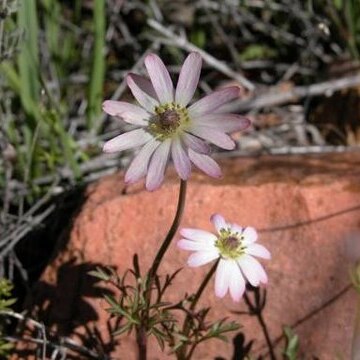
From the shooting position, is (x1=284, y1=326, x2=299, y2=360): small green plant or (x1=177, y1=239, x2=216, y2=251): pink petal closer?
(x1=177, y1=239, x2=216, y2=251): pink petal

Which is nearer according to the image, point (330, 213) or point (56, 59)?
point (330, 213)

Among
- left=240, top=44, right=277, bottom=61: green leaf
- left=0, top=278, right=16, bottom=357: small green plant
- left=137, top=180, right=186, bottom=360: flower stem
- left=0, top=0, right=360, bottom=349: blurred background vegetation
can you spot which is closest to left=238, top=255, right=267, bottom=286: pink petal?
left=137, top=180, right=186, bottom=360: flower stem

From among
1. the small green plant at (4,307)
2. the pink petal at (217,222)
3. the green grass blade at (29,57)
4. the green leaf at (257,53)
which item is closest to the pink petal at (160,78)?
the pink petal at (217,222)

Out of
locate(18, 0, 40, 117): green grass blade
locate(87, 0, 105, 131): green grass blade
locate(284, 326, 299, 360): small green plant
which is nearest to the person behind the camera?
locate(284, 326, 299, 360): small green plant

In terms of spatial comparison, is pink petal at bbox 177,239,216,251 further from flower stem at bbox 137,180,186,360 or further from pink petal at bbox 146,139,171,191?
pink petal at bbox 146,139,171,191

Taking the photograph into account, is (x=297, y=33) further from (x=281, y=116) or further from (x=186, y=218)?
(x=186, y=218)

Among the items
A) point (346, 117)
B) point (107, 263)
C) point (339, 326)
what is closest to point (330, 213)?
point (339, 326)
